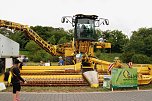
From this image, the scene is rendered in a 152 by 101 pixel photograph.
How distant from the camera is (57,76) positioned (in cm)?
2177

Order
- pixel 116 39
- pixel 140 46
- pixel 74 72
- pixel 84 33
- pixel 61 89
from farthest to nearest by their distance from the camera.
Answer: pixel 116 39 → pixel 140 46 → pixel 84 33 → pixel 74 72 → pixel 61 89

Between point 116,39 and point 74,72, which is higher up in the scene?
point 116,39

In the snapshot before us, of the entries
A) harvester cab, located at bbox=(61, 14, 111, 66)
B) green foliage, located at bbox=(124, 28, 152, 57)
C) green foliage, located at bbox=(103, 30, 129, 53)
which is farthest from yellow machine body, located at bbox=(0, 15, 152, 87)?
green foliage, located at bbox=(103, 30, 129, 53)

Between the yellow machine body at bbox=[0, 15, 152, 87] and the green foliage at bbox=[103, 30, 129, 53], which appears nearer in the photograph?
the yellow machine body at bbox=[0, 15, 152, 87]

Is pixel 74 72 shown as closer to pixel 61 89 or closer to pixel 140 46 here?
pixel 61 89

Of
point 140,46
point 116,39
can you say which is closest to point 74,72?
point 140,46

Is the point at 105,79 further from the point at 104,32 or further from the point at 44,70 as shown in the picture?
the point at 104,32

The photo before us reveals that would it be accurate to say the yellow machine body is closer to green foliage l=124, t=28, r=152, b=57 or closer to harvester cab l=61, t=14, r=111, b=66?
harvester cab l=61, t=14, r=111, b=66

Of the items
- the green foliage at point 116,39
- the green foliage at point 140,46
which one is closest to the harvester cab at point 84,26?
the green foliage at point 140,46

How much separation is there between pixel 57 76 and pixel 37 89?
2593 mm

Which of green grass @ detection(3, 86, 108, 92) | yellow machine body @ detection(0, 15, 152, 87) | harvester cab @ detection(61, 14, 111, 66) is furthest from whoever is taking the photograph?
harvester cab @ detection(61, 14, 111, 66)

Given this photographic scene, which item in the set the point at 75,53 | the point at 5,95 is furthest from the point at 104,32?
the point at 5,95

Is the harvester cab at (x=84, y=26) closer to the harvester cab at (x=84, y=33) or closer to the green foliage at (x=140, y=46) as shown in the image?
the harvester cab at (x=84, y=33)

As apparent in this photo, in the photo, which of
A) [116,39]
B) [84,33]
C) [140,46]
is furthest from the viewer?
[116,39]
